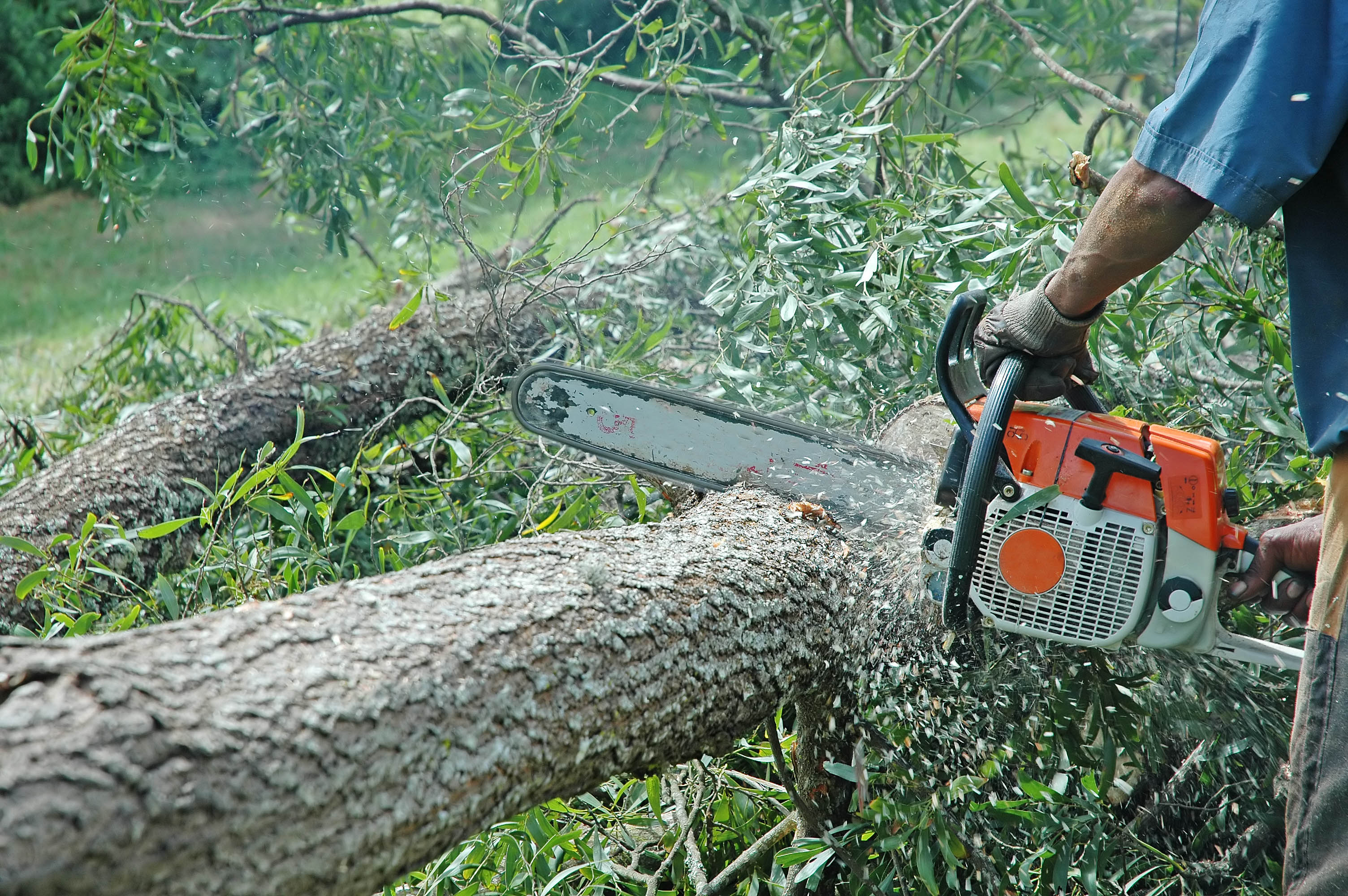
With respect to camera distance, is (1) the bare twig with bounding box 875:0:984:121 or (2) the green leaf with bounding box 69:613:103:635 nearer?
(2) the green leaf with bounding box 69:613:103:635

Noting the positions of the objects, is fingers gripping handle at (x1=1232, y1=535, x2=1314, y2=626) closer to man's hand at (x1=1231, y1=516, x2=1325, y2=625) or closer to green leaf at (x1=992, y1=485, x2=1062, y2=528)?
man's hand at (x1=1231, y1=516, x2=1325, y2=625)

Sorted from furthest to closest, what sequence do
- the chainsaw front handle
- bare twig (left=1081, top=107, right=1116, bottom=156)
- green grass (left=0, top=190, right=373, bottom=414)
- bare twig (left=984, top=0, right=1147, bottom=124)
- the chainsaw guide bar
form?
green grass (left=0, top=190, right=373, bottom=414), bare twig (left=1081, top=107, right=1116, bottom=156), bare twig (left=984, top=0, right=1147, bottom=124), the chainsaw guide bar, the chainsaw front handle

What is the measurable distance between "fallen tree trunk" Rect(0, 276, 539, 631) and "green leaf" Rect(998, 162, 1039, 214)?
133 cm

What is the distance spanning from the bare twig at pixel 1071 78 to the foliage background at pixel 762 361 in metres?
0.22

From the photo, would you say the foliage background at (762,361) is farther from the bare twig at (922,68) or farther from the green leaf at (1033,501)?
the green leaf at (1033,501)

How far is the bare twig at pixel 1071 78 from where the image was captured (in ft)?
8.63

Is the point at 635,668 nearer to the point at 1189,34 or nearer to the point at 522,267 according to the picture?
the point at 522,267

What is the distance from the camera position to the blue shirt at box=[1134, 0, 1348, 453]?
1.16 meters

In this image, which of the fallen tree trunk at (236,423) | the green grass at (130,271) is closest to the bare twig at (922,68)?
the fallen tree trunk at (236,423)

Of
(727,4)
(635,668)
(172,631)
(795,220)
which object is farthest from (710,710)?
(727,4)

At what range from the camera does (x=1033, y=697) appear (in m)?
1.67

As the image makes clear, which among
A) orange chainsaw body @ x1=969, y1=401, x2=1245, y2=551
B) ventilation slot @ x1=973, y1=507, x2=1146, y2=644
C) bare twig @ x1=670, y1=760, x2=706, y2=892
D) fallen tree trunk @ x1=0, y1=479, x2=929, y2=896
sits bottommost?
bare twig @ x1=670, y1=760, x2=706, y2=892

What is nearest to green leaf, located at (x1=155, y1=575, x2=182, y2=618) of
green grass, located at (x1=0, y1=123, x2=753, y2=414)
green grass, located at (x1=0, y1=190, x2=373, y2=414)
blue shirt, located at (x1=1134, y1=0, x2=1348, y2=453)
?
blue shirt, located at (x1=1134, y1=0, x2=1348, y2=453)

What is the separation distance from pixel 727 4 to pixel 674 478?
2.49 metres
